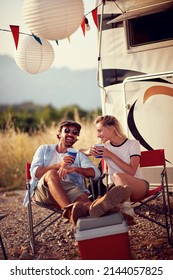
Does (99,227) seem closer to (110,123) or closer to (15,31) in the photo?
(110,123)

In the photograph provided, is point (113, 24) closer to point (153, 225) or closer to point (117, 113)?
point (117, 113)

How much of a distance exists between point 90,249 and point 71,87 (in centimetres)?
1986

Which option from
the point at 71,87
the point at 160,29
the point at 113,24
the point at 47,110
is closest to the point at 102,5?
the point at 113,24

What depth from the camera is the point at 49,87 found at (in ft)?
69.2

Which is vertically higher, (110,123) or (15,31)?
(15,31)

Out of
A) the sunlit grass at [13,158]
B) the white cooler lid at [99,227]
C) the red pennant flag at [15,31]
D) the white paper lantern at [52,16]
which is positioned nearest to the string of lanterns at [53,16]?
the white paper lantern at [52,16]

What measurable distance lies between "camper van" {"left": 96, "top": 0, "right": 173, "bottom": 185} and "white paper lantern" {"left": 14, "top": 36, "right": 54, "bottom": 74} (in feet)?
1.62

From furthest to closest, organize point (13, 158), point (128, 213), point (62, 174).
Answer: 1. point (13, 158)
2. point (62, 174)
3. point (128, 213)

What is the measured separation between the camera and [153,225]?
12.5 ft

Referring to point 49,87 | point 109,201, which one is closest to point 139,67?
point 109,201

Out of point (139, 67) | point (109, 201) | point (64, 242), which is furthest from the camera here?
point (139, 67)

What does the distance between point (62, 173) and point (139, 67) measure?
1.46 meters

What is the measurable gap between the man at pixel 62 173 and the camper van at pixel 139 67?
104 centimetres

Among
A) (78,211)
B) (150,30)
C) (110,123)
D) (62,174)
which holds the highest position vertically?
(150,30)
